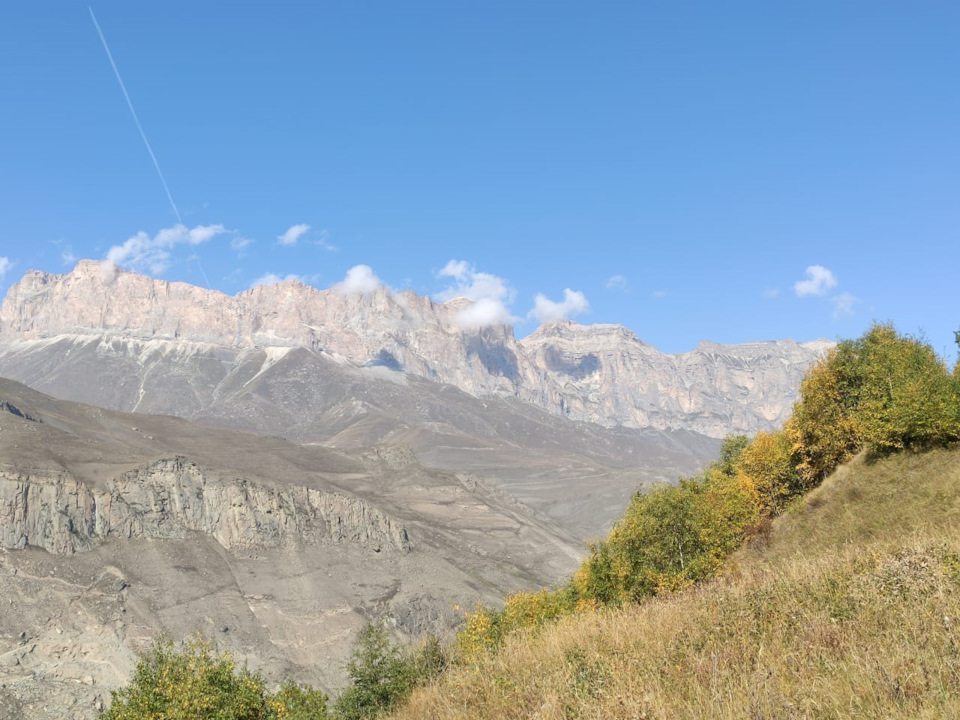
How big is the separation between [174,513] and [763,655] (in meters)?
152

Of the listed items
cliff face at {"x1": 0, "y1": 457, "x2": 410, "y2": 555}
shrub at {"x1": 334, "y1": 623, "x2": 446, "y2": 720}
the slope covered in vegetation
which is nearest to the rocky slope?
cliff face at {"x1": 0, "y1": 457, "x2": 410, "y2": 555}

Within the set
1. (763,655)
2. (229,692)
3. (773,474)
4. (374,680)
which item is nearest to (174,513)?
(229,692)

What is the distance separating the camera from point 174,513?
140125 mm

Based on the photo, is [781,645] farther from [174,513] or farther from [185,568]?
[174,513]

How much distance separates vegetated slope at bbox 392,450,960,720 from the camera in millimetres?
6512

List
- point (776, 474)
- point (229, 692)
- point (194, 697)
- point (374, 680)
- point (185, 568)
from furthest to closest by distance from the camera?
point (185, 568) < point (776, 474) < point (374, 680) < point (229, 692) < point (194, 697)

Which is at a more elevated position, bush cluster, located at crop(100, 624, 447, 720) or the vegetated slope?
the vegetated slope

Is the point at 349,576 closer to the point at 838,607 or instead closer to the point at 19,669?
the point at 19,669

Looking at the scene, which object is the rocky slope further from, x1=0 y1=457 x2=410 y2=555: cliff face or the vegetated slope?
the vegetated slope

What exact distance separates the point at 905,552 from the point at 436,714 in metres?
7.81

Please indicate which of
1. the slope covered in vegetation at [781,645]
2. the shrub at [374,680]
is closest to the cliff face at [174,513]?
the shrub at [374,680]

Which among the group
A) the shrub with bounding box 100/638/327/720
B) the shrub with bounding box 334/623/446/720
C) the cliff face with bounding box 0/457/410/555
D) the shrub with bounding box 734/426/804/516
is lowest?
the shrub with bounding box 334/623/446/720

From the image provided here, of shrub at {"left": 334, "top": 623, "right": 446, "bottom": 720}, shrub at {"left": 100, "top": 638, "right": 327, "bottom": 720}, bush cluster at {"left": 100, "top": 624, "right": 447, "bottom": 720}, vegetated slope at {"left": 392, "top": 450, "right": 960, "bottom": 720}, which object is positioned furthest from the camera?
shrub at {"left": 100, "top": 638, "right": 327, "bottom": 720}

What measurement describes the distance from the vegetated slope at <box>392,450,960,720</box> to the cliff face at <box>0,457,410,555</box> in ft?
437
